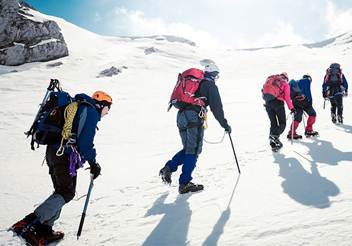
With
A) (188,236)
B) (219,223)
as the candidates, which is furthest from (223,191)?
(188,236)

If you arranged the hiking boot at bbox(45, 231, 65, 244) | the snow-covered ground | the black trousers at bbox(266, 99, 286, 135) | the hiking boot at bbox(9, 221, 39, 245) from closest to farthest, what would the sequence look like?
the snow-covered ground, the hiking boot at bbox(9, 221, 39, 245), the hiking boot at bbox(45, 231, 65, 244), the black trousers at bbox(266, 99, 286, 135)

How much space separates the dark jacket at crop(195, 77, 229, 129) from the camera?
390 centimetres

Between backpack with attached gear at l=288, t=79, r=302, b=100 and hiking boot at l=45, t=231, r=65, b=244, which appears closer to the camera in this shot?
hiking boot at l=45, t=231, r=65, b=244

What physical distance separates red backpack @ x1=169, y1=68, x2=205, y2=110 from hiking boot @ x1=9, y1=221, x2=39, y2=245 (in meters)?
2.67

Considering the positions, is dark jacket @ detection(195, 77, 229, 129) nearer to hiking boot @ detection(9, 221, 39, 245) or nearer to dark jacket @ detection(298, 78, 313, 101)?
hiking boot @ detection(9, 221, 39, 245)

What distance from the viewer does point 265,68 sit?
30062 mm

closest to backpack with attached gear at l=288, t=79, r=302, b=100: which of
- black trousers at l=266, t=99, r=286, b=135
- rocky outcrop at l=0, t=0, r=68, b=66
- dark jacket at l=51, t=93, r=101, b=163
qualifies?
black trousers at l=266, t=99, r=286, b=135

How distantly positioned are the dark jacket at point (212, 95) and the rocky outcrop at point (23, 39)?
131 feet

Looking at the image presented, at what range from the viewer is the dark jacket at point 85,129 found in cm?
276

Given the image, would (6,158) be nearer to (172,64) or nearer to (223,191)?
(223,191)

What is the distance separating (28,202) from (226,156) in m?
4.31

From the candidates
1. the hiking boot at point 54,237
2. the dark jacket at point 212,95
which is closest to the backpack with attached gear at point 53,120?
the hiking boot at point 54,237

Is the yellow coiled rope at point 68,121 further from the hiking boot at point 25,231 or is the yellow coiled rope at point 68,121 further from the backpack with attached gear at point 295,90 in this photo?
the backpack with attached gear at point 295,90

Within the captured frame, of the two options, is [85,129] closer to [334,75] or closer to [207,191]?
[207,191]
